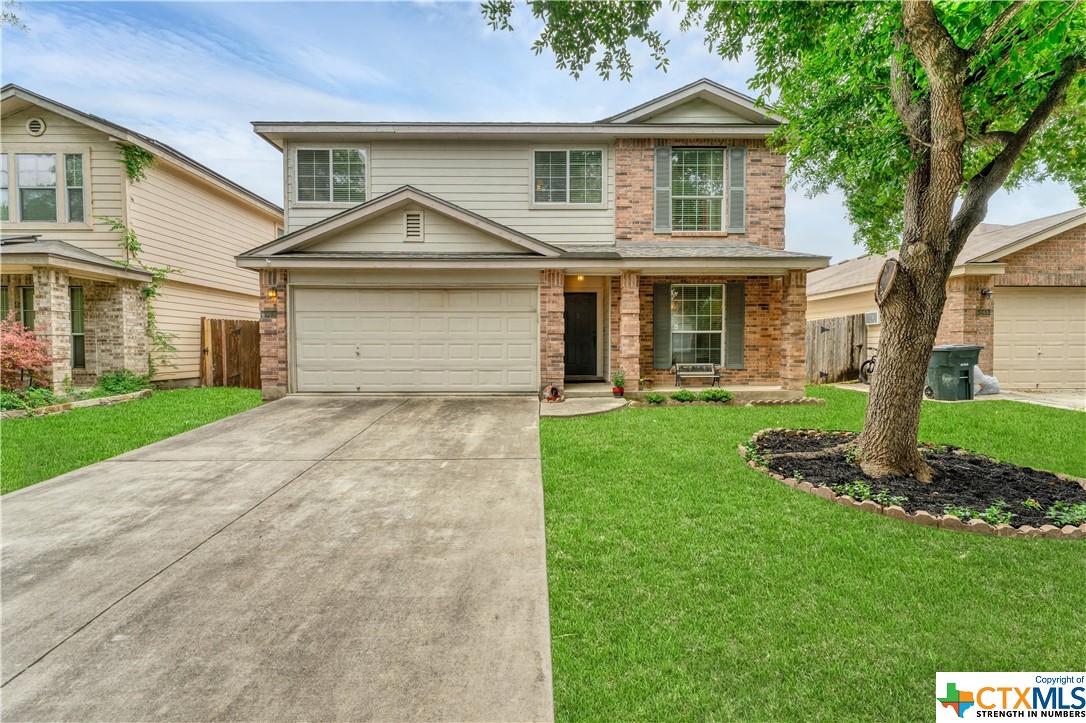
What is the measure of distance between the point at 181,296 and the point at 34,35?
6039mm

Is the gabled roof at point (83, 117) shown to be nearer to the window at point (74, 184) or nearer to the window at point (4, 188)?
the window at point (74, 184)

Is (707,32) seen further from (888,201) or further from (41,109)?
(41,109)

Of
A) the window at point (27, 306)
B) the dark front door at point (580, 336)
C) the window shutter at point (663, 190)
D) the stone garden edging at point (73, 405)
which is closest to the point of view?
the stone garden edging at point (73, 405)

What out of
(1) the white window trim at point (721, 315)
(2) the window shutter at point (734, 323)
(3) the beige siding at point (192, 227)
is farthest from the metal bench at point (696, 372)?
(3) the beige siding at point (192, 227)

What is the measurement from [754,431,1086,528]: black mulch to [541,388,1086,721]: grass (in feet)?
1.64

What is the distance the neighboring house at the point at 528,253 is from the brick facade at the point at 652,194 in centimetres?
3

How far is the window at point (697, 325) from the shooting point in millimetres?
11031

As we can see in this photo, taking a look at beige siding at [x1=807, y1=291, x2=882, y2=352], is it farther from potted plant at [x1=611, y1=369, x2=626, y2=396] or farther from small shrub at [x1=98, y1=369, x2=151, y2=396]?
small shrub at [x1=98, y1=369, x2=151, y2=396]

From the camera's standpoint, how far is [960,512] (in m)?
4.02

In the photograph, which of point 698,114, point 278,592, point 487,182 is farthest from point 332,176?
point 278,592

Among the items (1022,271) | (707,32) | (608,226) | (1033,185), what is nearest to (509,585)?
(707,32)

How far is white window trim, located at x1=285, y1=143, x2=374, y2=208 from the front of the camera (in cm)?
1116

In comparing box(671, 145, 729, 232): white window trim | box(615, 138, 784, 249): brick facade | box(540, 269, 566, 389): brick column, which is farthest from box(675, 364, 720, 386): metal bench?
box(671, 145, 729, 232): white window trim

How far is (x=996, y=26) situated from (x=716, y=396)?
6.74 meters
